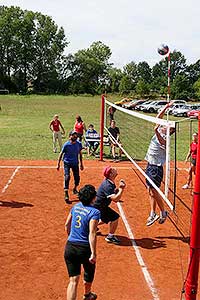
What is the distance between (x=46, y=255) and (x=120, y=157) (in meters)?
10.8

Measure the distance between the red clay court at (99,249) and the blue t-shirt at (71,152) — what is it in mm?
1070

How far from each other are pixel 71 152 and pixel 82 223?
214 inches

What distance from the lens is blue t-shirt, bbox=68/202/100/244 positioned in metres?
5.69

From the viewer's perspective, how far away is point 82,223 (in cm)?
571

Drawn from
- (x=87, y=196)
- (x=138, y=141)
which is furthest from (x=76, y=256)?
(x=138, y=141)

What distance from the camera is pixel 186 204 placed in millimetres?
11375

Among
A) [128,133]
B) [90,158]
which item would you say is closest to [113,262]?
[90,158]

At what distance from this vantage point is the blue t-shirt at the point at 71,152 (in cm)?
1102

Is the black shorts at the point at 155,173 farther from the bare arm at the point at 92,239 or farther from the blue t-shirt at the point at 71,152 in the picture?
the bare arm at the point at 92,239

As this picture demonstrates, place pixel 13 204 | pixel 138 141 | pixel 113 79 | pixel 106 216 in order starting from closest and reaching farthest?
pixel 106 216 < pixel 13 204 < pixel 138 141 < pixel 113 79

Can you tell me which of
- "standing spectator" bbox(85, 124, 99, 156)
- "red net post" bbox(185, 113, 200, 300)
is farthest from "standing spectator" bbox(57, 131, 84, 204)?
"standing spectator" bbox(85, 124, 99, 156)

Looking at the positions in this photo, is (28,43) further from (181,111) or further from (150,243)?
(150,243)

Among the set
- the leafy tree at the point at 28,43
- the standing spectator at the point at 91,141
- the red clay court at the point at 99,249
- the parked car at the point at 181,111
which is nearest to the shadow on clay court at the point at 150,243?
Answer: the red clay court at the point at 99,249

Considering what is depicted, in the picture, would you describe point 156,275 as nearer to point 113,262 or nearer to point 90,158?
point 113,262
